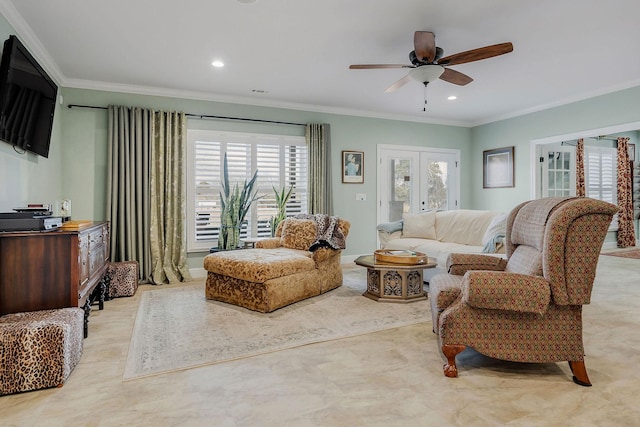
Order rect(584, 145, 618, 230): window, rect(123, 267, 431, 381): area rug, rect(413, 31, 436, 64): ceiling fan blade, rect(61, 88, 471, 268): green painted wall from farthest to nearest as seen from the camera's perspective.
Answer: rect(584, 145, 618, 230): window < rect(61, 88, 471, 268): green painted wall < rect(413, 31, 436, 64): ceiling fan blade < rect(123, 267, 431, 381): area rug

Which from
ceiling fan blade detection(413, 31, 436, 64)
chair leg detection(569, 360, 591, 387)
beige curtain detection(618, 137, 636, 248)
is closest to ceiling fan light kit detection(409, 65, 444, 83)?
ceiling fan blade detection(413, 31, 436, 64)

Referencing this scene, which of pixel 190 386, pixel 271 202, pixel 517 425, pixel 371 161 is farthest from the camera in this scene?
pixel 371 161

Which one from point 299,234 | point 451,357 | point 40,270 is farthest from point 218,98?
point 451,357

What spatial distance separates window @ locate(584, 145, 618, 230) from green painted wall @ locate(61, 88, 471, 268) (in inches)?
105

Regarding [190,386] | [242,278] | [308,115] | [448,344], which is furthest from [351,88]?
[190,386]

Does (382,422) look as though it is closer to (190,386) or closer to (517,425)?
(517,425)

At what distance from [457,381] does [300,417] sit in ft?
3.04

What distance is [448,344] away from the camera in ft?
6.97

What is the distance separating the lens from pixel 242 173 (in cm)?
530

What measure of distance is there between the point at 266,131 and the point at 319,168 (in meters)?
0.96

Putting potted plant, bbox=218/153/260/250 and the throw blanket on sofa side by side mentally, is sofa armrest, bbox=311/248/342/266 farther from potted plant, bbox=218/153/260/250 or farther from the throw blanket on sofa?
potted plant, bbox=218/153/260/250

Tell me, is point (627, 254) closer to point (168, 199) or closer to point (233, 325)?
point (233, 325)

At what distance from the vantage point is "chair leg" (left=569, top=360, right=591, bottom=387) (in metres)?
2.02

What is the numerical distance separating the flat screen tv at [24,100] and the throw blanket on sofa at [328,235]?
106 inches
